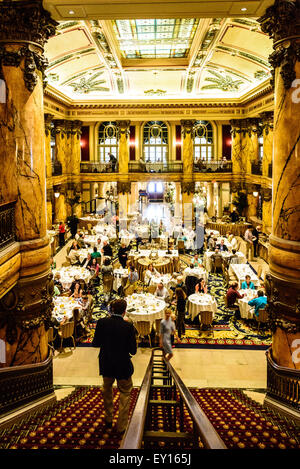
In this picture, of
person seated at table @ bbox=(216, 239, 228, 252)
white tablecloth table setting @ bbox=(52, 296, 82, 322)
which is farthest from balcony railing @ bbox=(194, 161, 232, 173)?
white tablecloth table setting @ bbox=(52, 296, 82, 322)

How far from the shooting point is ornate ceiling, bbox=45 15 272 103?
11.6 meters

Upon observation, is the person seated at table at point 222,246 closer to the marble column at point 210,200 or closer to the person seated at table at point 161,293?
the person seated at table at point 161,293

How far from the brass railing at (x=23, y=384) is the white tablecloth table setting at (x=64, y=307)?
2.62m

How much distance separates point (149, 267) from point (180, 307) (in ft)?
9.91

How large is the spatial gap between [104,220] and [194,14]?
1568cm

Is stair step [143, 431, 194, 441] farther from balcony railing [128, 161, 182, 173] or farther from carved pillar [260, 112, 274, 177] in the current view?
balcony railing [128, 161, 182, 173]

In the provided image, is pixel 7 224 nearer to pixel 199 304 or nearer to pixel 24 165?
pixel 24 165

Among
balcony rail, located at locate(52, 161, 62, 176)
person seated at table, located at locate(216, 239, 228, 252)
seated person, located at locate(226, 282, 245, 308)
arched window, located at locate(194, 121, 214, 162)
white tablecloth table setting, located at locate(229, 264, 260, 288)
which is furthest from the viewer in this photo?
arched window, located at locate(194, 121, 214, 162)

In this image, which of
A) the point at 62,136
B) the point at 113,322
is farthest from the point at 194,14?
the point at 62,136

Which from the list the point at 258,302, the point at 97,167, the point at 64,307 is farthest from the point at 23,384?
the point at 97,167

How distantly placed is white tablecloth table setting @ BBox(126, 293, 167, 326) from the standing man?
4.72 meters

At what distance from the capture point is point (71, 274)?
1180cm
